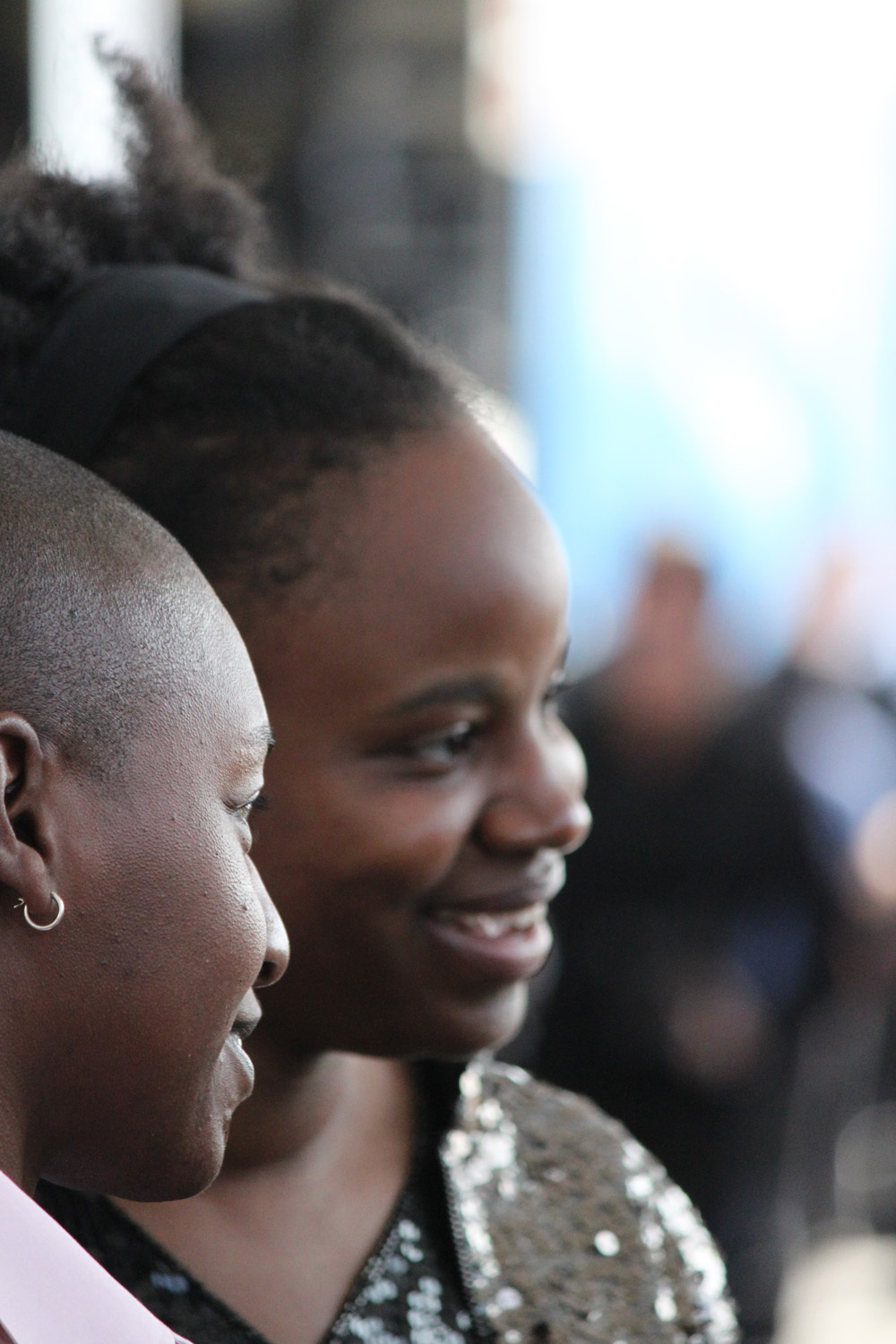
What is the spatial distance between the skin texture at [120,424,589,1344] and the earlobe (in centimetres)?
43

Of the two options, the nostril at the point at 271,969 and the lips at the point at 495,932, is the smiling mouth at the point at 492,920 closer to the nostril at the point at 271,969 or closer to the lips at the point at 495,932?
the lips at the point at 495,932

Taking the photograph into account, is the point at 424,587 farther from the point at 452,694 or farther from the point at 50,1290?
the point at 50,1290

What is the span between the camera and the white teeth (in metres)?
1.43

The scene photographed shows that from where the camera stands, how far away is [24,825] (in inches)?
37.8

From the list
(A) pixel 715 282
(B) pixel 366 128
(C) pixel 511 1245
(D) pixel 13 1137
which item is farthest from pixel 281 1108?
(A) pixel 715 282

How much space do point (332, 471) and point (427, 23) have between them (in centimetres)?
714

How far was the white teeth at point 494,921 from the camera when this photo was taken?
1.43 m

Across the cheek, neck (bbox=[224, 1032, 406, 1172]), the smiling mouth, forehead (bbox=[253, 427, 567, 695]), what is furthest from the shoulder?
forehead (bbox=[253, 427, 567, 695])

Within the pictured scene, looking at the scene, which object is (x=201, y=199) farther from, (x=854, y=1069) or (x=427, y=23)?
(x=427, y=23)

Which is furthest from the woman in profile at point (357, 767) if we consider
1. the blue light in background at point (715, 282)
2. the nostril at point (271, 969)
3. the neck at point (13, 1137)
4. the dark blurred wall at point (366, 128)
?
the blue light in background at point (715, 282)

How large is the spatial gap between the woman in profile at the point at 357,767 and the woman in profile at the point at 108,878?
30 cm

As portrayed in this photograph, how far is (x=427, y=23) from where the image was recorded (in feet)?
26.1

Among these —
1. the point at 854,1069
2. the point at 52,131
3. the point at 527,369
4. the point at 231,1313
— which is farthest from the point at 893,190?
the point at 231,1313

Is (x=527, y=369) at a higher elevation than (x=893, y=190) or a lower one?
lower
